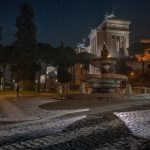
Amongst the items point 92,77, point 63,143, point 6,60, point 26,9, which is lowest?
point 63,143

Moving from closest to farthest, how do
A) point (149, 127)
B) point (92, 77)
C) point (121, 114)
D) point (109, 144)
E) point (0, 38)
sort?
point (109, 144) < point (149, 127) < point (121, 114) < point (92, 77) < point (0, 38)

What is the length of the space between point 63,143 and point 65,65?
183ft

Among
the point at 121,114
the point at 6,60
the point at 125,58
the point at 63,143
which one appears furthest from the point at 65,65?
the point at 63,143

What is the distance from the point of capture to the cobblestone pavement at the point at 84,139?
7.78m

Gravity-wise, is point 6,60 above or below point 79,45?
below

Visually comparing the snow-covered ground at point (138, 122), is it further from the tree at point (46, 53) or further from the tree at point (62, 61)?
the tree at point (46, 53)

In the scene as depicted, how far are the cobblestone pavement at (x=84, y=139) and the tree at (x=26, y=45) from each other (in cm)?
4216

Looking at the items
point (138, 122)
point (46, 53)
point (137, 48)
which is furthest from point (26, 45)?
point (137, 48)

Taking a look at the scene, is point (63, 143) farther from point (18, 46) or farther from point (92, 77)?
point (18, 46)

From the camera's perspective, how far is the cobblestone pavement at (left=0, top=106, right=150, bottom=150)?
7777mm

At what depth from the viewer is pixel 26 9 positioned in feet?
177

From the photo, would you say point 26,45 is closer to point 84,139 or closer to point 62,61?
point 62,61

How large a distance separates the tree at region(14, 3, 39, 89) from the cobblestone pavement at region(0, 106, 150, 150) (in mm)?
42163

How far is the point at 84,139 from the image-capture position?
28.0ft
